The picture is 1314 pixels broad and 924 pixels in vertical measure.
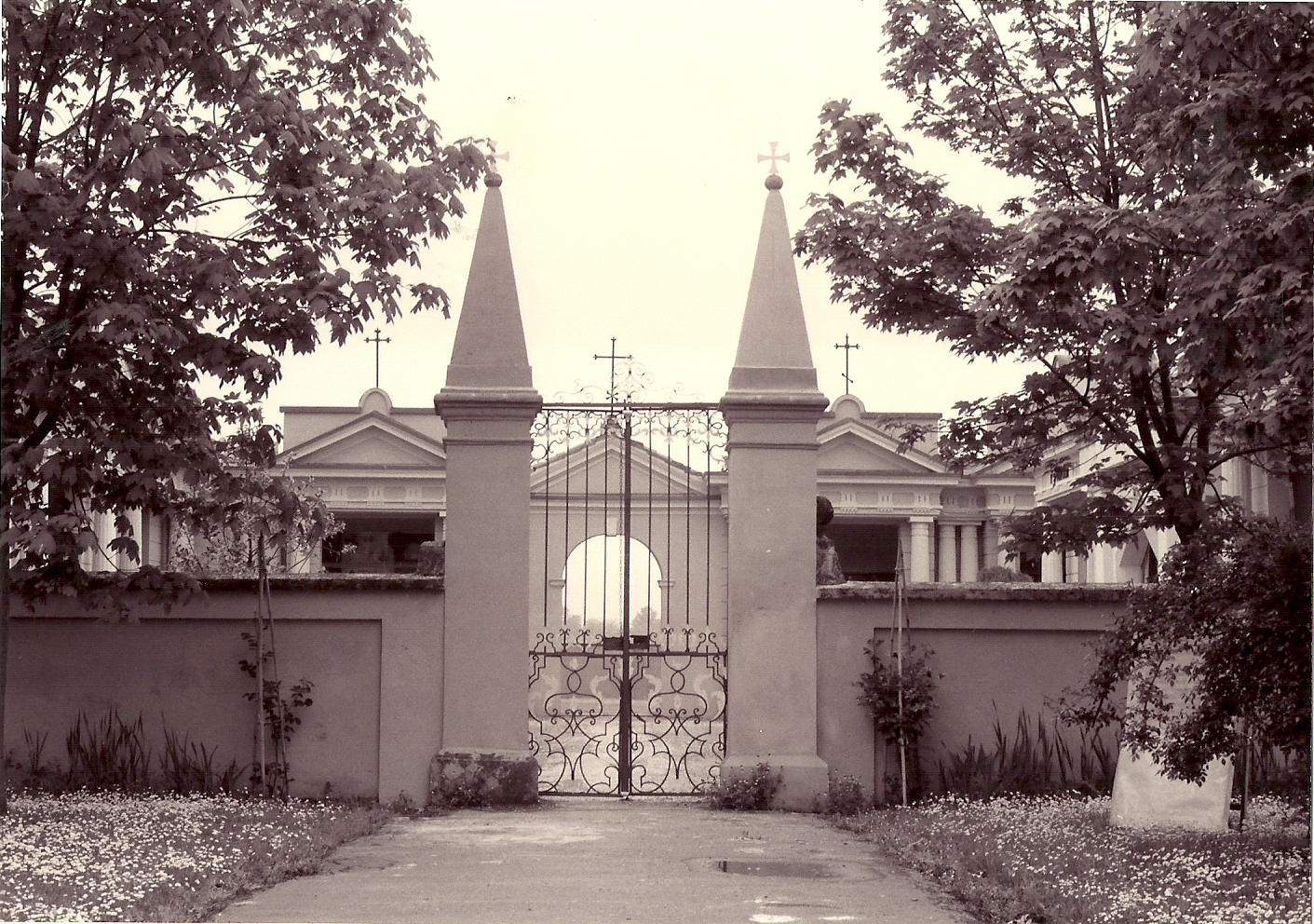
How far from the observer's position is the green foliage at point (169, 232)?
867 centimetres

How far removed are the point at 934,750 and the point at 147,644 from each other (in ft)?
19.9

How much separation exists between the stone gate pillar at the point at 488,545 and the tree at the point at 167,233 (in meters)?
1.49

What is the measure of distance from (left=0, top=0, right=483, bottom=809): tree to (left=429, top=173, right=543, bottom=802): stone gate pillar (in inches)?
58.8

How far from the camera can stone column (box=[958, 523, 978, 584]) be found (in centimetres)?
2931

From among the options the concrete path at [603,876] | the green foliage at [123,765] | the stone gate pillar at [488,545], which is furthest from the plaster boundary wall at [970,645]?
the green foliage at [123,765]

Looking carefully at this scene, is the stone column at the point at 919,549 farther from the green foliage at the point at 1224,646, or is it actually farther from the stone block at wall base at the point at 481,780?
the green foliage at the point at 1224,646

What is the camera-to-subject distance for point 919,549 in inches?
1120

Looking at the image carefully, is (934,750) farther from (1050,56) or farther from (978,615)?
(1050,56)

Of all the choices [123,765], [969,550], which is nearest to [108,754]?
[123,765]

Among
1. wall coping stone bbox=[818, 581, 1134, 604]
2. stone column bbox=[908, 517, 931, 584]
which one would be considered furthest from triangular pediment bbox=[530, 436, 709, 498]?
wall coping stone bbox=[818, 581, 1134, 604]

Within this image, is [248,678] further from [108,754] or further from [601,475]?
[601,475]

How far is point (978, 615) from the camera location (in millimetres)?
11359

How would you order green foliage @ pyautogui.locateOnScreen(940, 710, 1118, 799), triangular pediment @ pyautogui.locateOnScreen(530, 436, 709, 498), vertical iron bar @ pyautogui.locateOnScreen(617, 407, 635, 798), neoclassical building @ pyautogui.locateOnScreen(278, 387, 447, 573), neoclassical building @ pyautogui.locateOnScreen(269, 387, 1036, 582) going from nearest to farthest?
green foliage @ pyautogui.locateOnScreen(940, 710, 1118, 799), vertical iron bar @ pyautogui.locateOnScreen(617, 407, 635, 798), triangular pediment @ pyautogui.locateOnScreen(530, 436, 709, 498), neoclassical building @ pyautogui.locateOnScreen(278, 387, 447, 573), neoclassical building @ pyautogui.locateOnScreen(269, 387, 1036, 582)

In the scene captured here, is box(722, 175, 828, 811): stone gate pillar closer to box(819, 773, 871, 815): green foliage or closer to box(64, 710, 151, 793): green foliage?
box(819, 773, 871, 815): green foliage
